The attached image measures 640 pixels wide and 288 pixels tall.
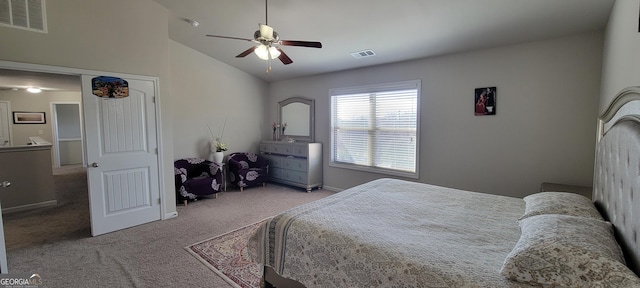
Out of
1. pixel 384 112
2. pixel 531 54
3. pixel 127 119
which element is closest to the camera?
pixel 531 54

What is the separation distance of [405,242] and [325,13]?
2901 millimetres

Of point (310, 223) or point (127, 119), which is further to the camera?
point (127, 119)

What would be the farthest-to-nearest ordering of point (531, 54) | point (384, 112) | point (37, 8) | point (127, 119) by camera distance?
point (384, 112)
point (127, 119)
point (531, 54)
point (37, 8)

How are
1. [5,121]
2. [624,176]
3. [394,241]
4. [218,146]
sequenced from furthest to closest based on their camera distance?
[5,121] < [218,146] < [394,241] < [624,176]

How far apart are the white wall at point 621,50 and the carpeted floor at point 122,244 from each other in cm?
331

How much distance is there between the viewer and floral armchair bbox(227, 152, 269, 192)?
5.61m

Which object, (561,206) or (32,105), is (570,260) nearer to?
(561,206)

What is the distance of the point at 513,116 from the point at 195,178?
16.6 ft

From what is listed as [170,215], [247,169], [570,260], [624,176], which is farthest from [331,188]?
[570,260]

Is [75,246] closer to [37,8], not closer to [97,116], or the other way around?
[97,116]

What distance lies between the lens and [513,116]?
3.56 m

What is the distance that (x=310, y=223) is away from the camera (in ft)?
6.23

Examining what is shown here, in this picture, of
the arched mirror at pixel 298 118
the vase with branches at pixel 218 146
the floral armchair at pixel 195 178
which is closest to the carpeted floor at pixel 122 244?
the floral armchair at pixel 195 178

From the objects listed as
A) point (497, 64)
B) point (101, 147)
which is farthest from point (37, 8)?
point (497, 64)
